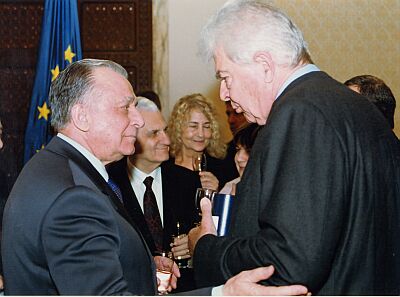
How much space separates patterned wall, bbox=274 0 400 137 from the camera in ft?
21.2

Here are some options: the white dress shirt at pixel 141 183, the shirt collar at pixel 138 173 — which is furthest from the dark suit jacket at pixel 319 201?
the shirt collar at pixel 138 173

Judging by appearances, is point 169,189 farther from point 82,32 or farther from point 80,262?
point 82,32

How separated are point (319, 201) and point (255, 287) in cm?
29

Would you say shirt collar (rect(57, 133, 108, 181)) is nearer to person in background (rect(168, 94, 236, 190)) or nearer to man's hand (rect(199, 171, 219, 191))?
man's hand (rect(199, 171, 219, 191))

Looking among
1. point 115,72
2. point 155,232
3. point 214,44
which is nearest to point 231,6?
point 214,44

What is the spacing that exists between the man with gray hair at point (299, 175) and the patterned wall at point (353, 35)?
4363 millimetres

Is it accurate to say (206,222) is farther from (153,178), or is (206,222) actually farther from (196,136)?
(196,136)

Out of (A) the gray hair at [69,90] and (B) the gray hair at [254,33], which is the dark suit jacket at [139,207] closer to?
(A) the gray hair at [69,90]

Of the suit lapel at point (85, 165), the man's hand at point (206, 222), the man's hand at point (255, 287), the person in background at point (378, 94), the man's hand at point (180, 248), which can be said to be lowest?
the man's hand at point (180, 248)

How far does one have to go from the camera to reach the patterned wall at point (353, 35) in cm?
647

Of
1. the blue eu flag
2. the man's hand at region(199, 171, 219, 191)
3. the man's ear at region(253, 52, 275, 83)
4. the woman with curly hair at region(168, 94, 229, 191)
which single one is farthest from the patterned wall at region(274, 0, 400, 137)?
the man's ear at region(253, 52, 275, 83)

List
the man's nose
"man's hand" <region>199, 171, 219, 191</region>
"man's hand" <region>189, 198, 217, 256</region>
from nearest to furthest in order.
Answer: "man's hand" <region>189, 198, 217, 256</region>, the man's nose, "man's hand" <region>199, 171, 219, 191</region>

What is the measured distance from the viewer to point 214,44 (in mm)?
2195

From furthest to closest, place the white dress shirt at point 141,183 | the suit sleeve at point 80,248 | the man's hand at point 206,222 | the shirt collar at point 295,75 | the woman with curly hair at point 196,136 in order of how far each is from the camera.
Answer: the woman with curly hair at point 196,136 → the white dress shirt at point 141,183 → the man's hand at point 206,222 → the shirt collar at point 295,75 → the suit sleeve at point 80,248
